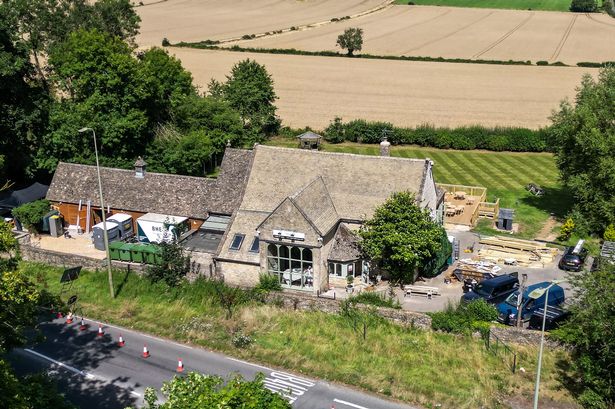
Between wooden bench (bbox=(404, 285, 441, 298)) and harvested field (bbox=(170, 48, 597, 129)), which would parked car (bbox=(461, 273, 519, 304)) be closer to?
wooden bench (bbox=(404, 285, 441, 298))

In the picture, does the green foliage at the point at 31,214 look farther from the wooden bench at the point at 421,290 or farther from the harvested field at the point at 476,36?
the harvested field at the point at 476,36

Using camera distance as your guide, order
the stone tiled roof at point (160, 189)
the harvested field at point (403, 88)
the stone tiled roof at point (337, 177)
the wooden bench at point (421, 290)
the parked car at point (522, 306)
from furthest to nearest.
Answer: the harvested field at point (403, 88), the stone tiled roof at point (160, 189), the stone tiled roof at point (337, 177), the wooden bench at point (421, 290), the parked car at point (522, 306)

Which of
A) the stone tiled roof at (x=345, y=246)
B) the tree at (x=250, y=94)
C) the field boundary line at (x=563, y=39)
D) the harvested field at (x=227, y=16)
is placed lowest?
the stone tiled roof at (x=345, y=246)

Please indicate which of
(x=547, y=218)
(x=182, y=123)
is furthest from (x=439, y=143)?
(x=182, y=123)

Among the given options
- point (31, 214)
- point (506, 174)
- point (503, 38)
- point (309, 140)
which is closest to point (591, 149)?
point (506, 174)

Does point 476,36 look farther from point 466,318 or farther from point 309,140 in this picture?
point 466,318

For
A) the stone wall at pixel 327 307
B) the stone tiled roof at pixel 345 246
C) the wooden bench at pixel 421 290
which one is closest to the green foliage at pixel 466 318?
Answer: the stone wall at pixel 327 307

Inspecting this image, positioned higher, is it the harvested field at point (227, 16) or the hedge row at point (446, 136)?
the harvested field at point (227, 16)
